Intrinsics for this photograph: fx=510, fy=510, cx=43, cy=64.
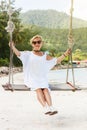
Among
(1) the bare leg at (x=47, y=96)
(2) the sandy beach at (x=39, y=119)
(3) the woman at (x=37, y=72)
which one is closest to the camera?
(2) the sandy beach at (x=39, y=119)

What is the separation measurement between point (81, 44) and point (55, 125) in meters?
113

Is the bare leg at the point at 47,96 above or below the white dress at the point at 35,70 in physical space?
below

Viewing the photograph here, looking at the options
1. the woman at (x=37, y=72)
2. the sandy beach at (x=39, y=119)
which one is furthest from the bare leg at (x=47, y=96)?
the sandy beach at (x=39, y=119)

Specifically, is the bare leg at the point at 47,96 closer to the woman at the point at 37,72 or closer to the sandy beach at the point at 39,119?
the woman at the point at 37,72

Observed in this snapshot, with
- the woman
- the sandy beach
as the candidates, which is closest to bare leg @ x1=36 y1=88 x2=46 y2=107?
the woman

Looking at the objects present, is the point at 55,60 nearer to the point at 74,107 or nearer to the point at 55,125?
the point at 55,125

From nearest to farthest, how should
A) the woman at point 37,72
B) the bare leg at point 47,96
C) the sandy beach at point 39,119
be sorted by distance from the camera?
the sandy beach at point 39,119 → the bare leg at point 47,96 → the woman at point 37,72

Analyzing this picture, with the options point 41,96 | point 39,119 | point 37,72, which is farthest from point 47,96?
point 39,119

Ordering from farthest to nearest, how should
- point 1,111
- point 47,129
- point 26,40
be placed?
1. point 26,40
2. point 1,111
3. point 47,129

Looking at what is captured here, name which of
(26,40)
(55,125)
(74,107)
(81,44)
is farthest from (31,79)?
(81,44)

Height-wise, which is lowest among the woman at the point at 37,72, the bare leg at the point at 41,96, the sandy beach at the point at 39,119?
the sandy beach at the point at 39,119

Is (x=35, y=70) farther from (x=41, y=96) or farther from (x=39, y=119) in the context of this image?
(x=39, y=119)

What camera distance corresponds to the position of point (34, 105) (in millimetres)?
10195

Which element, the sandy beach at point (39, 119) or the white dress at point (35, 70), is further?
the white dress at point (35, 70)
